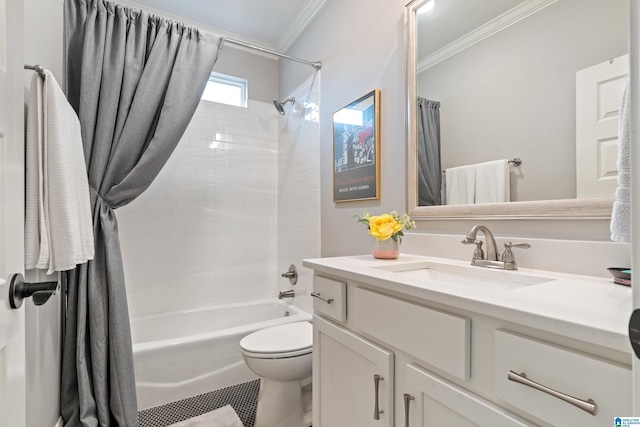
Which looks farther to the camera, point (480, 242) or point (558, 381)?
point (480, 242)

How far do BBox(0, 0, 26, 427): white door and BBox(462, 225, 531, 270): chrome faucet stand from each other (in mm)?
1219

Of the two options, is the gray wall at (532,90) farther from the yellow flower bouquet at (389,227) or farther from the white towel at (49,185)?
the white towel at (49,185)

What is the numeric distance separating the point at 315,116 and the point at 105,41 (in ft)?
4.31

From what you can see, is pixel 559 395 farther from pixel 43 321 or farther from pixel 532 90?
pixel 43 321

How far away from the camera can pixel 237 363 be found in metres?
1.95

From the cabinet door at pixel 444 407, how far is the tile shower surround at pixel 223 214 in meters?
1.46

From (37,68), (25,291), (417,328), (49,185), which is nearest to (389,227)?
(417,328)

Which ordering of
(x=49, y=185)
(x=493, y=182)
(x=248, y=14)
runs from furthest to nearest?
(x=248, y=14), (x=493, y=182), (x=49, y=185)

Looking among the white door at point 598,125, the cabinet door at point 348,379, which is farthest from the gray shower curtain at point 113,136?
the white door at point 598,125

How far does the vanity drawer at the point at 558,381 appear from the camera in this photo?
0.45m

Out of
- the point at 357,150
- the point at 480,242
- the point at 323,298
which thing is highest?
the point at 357,150

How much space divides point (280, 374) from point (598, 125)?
5.25ft

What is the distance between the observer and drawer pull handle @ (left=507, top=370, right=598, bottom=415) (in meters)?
0.46

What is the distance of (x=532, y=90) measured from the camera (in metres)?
1.03
